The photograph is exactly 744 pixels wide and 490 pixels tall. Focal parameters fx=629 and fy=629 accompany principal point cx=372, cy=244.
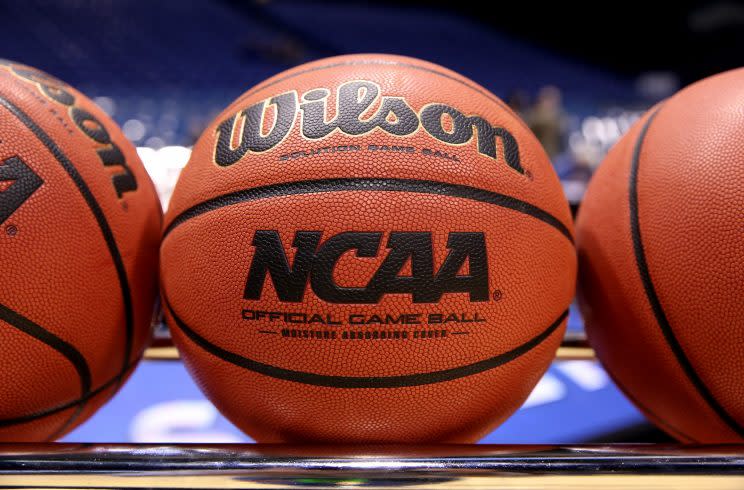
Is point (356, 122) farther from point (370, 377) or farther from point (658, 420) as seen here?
point (658, 420)

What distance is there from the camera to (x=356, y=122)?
0.50 metres

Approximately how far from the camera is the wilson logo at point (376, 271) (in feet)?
1.53

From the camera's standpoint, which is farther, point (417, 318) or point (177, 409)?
point (177, 409)

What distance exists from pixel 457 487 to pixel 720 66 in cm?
661

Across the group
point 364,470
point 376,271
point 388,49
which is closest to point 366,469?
point 364,470

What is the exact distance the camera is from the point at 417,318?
1.54ft

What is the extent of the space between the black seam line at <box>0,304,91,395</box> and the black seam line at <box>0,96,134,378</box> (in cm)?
5

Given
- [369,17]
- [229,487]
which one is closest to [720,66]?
[369,17]

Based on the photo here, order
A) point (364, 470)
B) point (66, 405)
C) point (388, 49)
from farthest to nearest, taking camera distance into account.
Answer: point (388, 49) → point (66, 405) → point (364, 470)

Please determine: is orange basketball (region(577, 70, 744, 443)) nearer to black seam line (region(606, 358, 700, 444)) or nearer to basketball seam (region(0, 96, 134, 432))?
black seam line (region(606, 358, 700, 444))

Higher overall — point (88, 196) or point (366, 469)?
point (88, 196)

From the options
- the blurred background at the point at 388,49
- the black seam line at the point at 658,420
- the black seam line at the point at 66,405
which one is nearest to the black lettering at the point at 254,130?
the black seam line at the point at 66,405

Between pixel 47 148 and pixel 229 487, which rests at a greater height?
pixel 47 148

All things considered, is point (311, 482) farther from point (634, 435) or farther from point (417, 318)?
point (634, 435)
